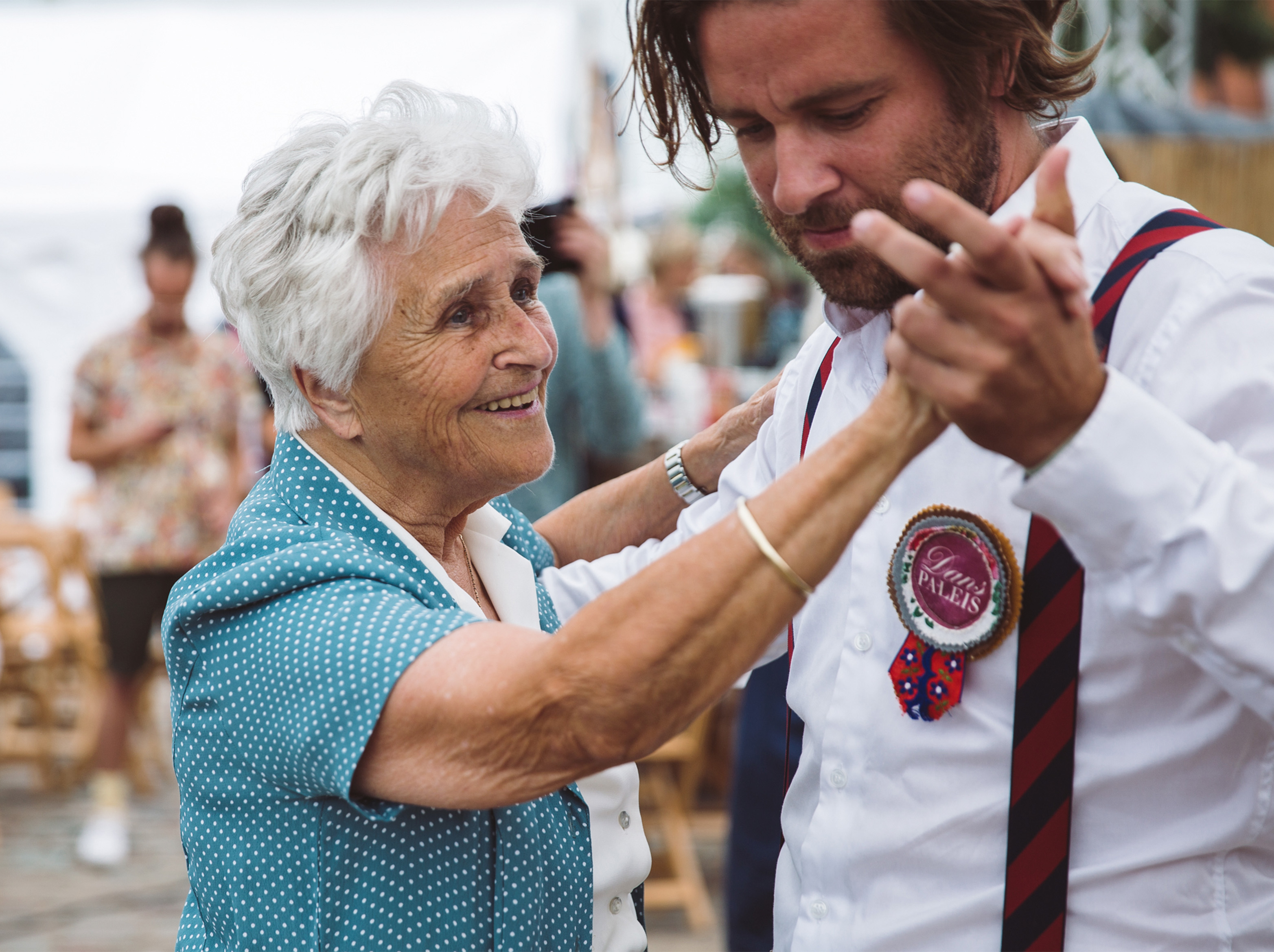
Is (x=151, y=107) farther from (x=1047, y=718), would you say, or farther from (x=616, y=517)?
(x=1047, y=718)

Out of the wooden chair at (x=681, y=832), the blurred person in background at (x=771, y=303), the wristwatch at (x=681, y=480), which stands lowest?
the wooden chair at (x=681, y=832)

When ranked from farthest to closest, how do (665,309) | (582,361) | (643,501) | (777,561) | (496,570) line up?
(665,309), (582,361), (643,501), (496,570), (777,561)

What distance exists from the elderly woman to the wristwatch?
329mm

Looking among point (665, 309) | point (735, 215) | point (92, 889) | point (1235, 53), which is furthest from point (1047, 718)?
point (735, 215)

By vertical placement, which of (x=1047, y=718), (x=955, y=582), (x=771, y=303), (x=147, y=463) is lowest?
(x=771, y=303)

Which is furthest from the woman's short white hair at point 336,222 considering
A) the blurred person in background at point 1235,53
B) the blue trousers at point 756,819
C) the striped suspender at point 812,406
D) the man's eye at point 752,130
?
the blurred person in background at point 1235,53

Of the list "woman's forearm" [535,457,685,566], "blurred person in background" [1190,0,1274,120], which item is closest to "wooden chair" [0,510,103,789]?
"woman's forearm" [535,457,685,566]

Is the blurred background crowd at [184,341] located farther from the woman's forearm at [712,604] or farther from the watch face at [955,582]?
the woman's forearm at [712,604]

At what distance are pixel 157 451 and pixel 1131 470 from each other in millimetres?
4738

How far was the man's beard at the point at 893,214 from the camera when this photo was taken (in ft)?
4.54

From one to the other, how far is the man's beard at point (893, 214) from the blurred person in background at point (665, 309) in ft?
20.7

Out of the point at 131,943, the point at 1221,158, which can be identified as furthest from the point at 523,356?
the point at 1221,158

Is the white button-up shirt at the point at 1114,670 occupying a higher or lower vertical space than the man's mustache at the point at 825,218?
lower

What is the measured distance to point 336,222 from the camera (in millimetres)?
1560
